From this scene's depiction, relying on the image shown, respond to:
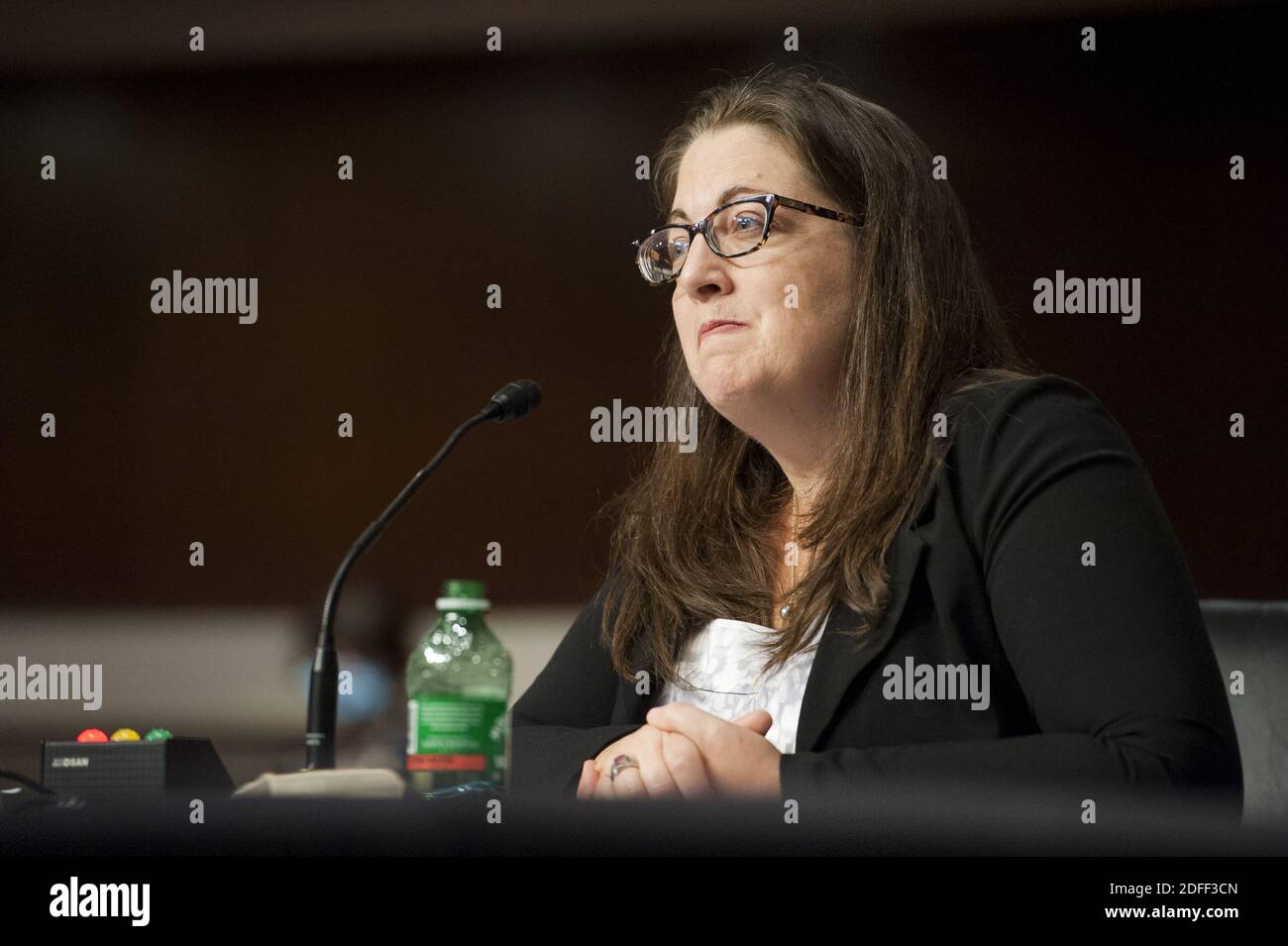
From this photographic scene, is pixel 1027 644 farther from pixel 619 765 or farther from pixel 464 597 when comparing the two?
pixel 464 597

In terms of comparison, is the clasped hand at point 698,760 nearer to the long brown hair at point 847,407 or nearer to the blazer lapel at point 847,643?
the blazer lapel at point 847,643

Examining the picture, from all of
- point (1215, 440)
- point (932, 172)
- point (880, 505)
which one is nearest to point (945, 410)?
point (880, 505)

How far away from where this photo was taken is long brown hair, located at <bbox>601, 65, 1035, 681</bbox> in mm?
1371

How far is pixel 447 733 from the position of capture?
3.28 feet

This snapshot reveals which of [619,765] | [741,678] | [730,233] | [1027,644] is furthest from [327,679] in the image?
[730,233]

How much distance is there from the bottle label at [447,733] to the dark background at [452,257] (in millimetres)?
1674

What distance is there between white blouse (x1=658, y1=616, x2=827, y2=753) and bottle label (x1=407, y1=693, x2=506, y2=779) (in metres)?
0.36

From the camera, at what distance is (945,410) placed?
1389 millimetres

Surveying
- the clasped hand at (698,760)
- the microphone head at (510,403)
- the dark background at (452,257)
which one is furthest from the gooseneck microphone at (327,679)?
the dark background at (452,257)

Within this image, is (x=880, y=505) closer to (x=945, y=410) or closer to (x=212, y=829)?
(x=945, y=410)

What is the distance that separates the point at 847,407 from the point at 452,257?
1.86 meters

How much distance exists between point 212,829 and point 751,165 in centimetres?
100

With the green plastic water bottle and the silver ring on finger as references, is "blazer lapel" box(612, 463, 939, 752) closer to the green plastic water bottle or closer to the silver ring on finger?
the silver ring on finger

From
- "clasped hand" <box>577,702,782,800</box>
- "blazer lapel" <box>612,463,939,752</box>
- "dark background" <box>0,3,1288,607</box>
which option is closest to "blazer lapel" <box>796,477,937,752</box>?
"blazer lapel" <box>612,463,939,752</box>
